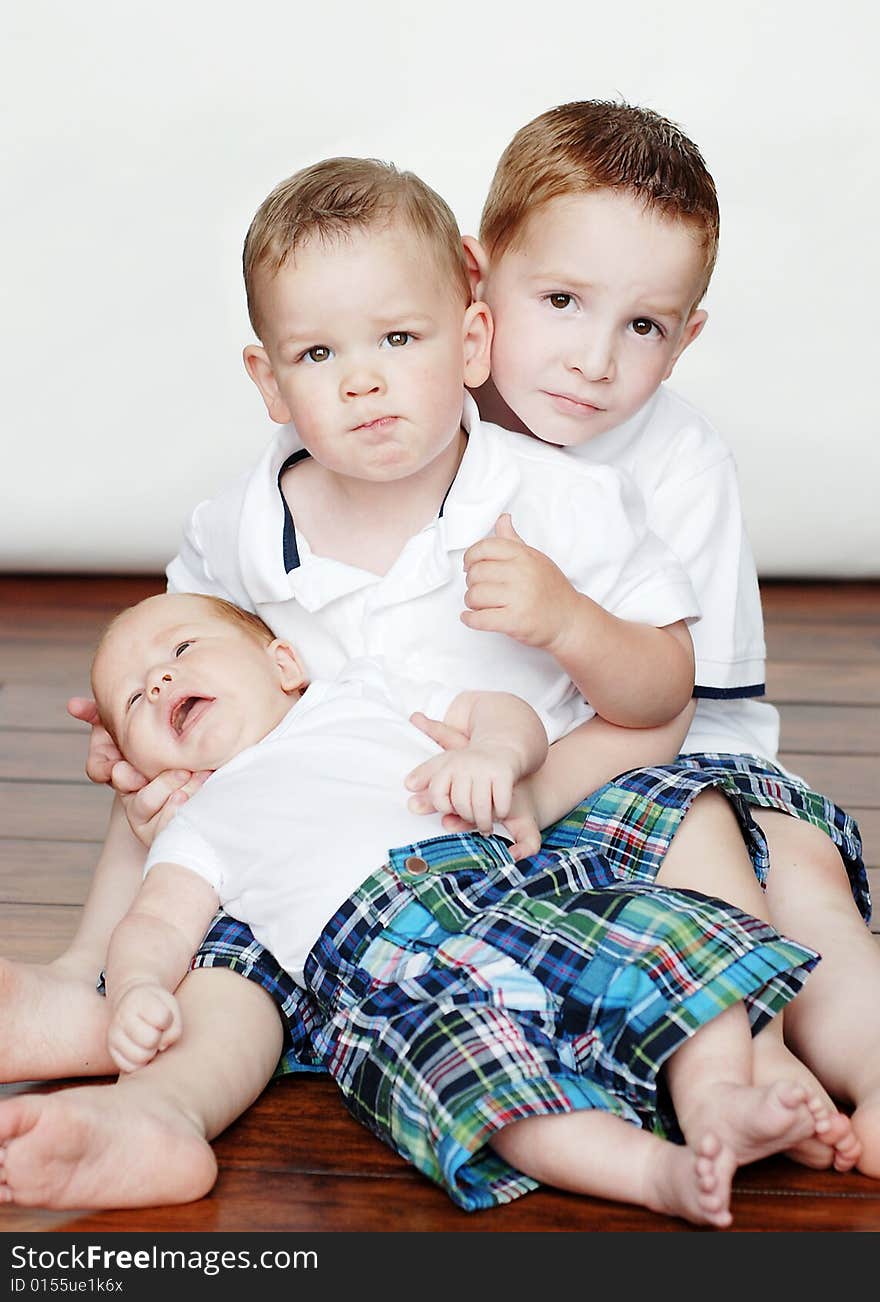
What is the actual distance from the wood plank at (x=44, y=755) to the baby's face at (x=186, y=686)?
1.67 feet

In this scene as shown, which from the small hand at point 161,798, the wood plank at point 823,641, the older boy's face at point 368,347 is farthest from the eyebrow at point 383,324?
the wood plank at point 823,641

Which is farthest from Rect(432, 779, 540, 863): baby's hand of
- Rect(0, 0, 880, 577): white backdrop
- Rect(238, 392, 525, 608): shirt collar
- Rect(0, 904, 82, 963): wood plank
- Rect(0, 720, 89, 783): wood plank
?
Rect(0, 0, 880, 577): white backdrop

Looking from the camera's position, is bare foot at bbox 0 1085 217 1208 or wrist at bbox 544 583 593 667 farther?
wrist at bbox 544 583 593 667

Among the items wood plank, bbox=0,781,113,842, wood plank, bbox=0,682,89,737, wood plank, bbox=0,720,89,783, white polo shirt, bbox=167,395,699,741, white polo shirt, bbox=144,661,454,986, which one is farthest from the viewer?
wood plank, bbox=0,682,89,737

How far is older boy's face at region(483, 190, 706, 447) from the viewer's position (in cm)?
133

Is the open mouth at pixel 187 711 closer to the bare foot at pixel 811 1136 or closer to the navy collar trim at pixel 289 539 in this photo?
the navy collar trim at pixel 289 539

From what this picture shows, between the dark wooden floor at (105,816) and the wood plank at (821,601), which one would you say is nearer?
the dark wooden floor at (105,816)

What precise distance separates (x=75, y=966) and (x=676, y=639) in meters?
0.54

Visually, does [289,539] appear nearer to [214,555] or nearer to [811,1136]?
[214,555]

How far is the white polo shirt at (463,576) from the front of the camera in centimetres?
132

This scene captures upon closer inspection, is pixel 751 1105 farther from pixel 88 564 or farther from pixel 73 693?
pixel 88 564

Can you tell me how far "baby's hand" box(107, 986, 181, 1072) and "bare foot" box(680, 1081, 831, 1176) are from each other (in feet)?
1.11

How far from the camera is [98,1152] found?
1000 mm

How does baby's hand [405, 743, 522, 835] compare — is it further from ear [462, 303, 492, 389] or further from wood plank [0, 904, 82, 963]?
wood plank [0, 904, 82, 963]
